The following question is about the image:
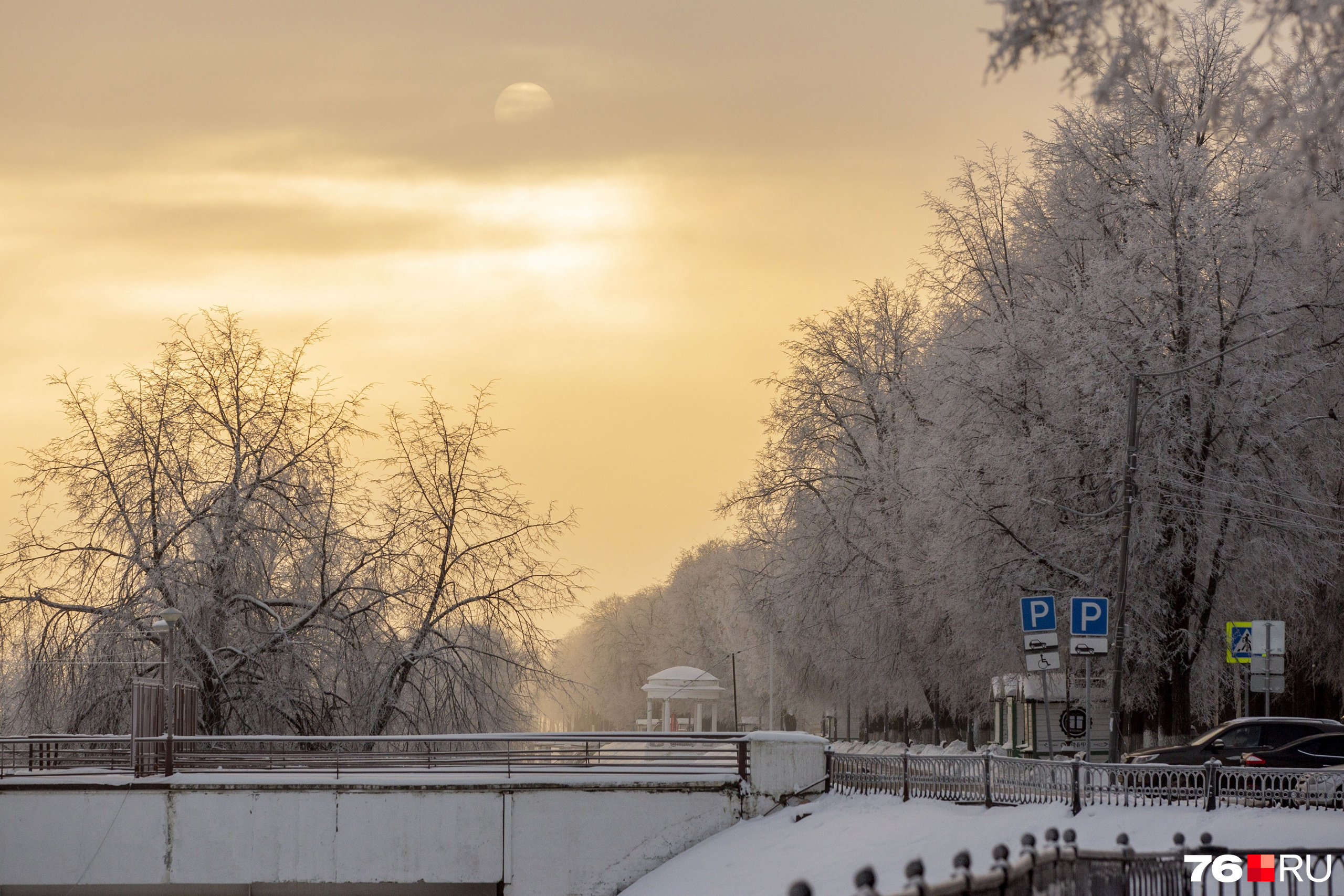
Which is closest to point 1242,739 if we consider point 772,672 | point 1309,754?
point 1309,754

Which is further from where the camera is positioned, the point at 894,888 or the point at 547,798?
the point at 547,798

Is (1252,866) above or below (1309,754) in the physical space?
above

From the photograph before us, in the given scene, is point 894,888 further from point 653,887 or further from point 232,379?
point 232,379

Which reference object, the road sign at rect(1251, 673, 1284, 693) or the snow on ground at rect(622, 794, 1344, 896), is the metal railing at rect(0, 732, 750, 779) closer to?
the snow on ground at rect(622, 794, 1344, 896)

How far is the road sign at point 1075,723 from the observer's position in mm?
25109

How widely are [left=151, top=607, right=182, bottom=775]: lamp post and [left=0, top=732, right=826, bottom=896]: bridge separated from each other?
0.82 ft

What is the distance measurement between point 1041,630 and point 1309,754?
16.0 feet

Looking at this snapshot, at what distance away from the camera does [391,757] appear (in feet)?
95.9

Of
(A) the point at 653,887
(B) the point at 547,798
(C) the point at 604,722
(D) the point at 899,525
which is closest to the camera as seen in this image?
(A) the point at 653,887

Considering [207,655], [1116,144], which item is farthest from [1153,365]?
[207,655]

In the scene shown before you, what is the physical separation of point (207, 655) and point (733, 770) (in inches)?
485

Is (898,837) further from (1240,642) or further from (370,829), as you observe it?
(370,829)

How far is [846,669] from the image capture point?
46219mm


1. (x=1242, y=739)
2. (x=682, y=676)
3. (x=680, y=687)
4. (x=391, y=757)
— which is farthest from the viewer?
(x=682, y=676)
